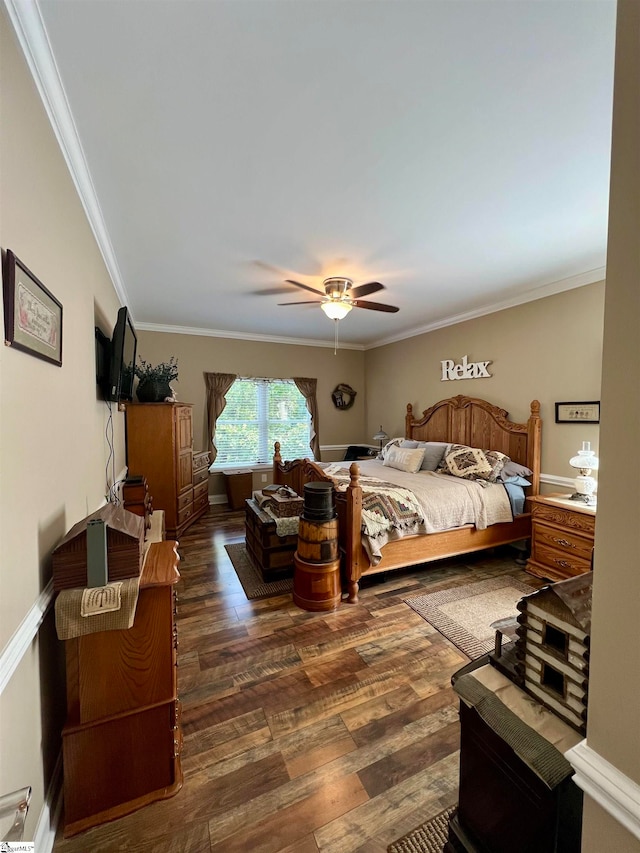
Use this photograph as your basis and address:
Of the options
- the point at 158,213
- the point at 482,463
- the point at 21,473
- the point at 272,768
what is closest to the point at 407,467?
the point at 482,463

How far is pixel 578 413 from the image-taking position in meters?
3.24

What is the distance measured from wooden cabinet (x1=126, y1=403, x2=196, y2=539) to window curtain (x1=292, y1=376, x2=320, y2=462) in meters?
2.32

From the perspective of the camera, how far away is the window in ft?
18.5

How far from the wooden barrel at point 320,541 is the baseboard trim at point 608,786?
195 cm

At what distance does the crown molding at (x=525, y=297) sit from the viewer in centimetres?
313

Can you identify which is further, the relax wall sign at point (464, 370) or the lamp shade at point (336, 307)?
the relax wall sign at point (464, 370)

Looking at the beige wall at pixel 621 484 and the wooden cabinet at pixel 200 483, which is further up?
the beige wall at pixel 621 484

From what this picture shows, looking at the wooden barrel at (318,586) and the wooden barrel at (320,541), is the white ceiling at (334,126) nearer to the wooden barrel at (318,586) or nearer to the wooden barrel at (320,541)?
the wooden barrel at (320,541)

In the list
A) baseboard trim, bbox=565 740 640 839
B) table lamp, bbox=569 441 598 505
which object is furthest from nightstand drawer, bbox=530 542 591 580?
baseboard trim, bbox=565 740 640 839

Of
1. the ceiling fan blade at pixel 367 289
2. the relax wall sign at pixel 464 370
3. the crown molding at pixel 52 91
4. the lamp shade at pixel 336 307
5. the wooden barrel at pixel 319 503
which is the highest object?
the crown molding at pixel 52 91

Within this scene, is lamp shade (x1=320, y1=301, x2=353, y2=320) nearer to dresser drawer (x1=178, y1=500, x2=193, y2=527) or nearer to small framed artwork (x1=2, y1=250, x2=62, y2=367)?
small framed artwork (x1=2, y1=250, x2=62, y2=367)

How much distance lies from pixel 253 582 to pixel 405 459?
2274 millimetres

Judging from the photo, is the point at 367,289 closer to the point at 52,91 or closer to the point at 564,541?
the point at 52,91

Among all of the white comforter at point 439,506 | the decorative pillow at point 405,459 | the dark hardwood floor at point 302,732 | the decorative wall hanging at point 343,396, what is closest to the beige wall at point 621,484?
the dark hardwood floor at point 302,732
